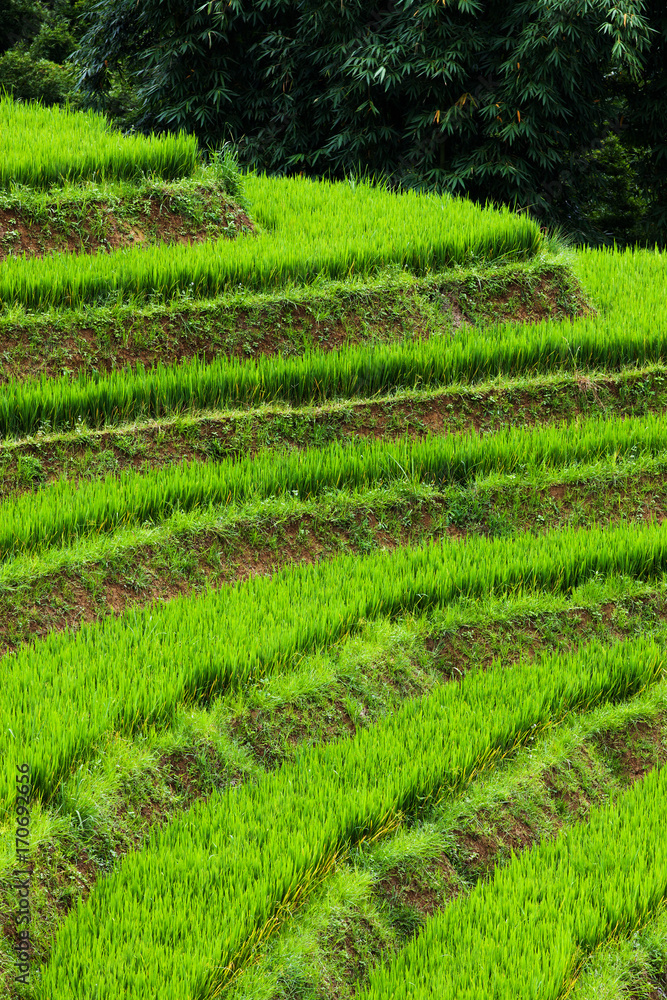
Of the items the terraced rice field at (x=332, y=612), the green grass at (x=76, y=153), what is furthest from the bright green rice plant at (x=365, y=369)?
the green grass at (x=76, y=153)

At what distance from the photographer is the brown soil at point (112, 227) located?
559 centimetres

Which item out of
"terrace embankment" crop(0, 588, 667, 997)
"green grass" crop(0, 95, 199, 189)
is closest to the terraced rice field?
"terrace embankment" crop(0, 588, 667, 997)

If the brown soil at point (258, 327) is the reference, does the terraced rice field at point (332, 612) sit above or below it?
below

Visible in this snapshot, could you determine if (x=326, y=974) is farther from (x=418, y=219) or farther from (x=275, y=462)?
(x=418, y=219)

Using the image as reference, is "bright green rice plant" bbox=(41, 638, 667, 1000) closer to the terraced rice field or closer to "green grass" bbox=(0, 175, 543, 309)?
the terraced rice field

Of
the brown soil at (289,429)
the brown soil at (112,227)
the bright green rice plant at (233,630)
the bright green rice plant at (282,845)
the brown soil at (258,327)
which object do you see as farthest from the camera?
the brown soil at (112,227)

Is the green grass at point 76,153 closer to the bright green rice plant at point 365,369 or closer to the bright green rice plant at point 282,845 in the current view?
the bright green rice plant at point 365,369

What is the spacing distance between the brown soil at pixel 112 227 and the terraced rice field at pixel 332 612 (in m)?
0.09

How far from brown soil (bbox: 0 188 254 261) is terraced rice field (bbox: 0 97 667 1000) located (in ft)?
0.28

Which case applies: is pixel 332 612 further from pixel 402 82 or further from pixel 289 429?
pixel 402 82

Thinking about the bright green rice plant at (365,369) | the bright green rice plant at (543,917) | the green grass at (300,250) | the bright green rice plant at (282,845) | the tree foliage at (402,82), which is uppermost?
the tree foliage at (402,82)

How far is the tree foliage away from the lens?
323 inches

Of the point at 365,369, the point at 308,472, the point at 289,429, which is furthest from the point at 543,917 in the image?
the point at 365,369

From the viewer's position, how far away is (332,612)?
3855 millimetres
